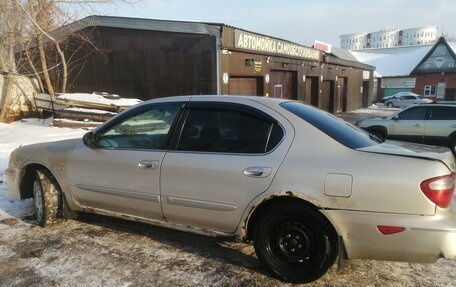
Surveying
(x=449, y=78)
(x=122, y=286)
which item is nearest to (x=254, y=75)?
(x=122, y=286)

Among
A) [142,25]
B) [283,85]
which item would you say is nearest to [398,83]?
[283,85]

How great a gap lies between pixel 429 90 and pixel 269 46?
112 feet

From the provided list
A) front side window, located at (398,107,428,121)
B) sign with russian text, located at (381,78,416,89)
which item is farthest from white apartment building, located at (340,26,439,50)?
front side window, located at (398,107,428,121)

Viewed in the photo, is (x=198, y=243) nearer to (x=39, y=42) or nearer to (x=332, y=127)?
(x=332, y=127)

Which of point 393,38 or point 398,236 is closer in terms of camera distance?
point 398,236

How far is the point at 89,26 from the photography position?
16.1 metres

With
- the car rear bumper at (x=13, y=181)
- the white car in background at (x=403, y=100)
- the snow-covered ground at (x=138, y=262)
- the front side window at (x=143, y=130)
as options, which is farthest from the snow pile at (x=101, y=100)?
the white car in background at (x=403, y=100)

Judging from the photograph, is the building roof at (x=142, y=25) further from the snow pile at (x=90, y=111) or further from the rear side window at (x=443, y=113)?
the rear side window at (x=443, y=113)

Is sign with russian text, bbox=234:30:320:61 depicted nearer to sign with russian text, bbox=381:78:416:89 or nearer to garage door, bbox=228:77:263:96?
garage door, bbox=228:77:263:96

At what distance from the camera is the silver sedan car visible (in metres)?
2.85

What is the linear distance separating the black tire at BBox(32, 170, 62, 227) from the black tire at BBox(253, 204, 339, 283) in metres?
2.47

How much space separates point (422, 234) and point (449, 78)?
149 feet

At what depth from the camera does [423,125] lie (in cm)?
1069

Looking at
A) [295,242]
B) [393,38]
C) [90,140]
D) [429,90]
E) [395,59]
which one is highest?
[393,38]
